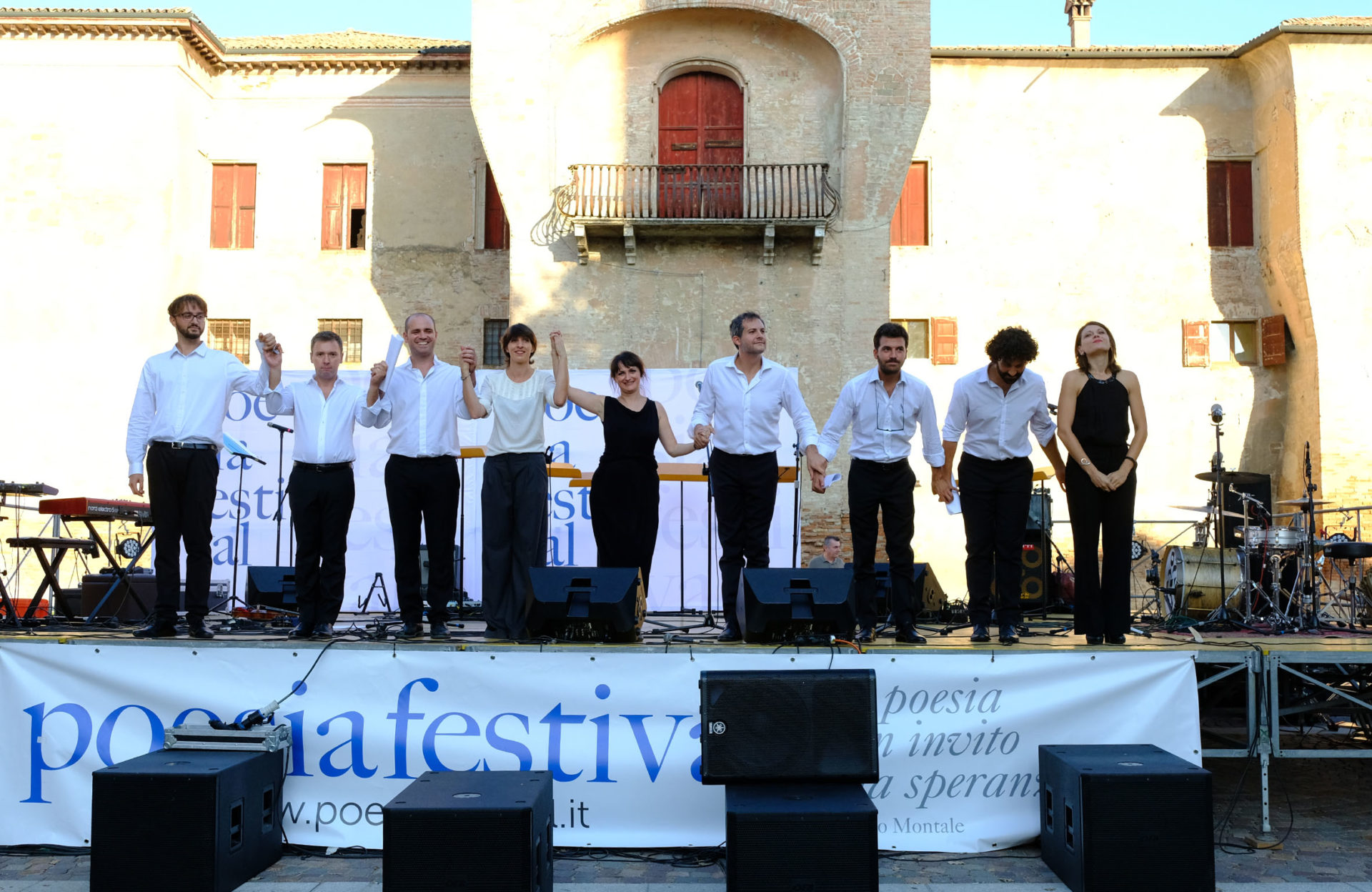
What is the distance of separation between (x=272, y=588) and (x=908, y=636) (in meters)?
5.85

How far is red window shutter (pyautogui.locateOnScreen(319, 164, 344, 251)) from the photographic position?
19.8 meters

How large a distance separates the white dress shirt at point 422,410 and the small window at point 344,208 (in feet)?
48.2

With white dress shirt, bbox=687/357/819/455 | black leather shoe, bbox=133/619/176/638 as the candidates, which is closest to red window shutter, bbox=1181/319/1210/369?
white dress shirt, bbox=687/357/819/455

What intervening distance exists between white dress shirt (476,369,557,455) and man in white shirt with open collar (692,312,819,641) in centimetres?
88

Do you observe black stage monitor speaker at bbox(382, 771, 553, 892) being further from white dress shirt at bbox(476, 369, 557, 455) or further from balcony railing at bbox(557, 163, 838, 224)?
balcony railing at bbox(557, 163, 838, 224)

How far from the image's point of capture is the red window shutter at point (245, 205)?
65.1ft

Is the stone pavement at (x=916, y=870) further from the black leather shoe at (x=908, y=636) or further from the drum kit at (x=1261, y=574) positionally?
the drum kit at (x=1261, y=574)

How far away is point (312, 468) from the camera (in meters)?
5.92

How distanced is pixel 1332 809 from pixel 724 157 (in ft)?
44.7

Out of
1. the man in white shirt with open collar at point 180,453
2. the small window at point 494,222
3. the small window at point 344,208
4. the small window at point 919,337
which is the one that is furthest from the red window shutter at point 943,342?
the man in white shirt with open collar at point 180,453

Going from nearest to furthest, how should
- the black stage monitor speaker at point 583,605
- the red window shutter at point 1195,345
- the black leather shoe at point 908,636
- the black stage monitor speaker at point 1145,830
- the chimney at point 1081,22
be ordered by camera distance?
the black stage monitor speaker at point 1145,830 → the black stage monitor speaker at point 583,605 → the black leather shoe at point 908,636 → the red window shutter at point 1195,345 → the chimney at point 1081,22

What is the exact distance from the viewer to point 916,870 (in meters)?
4.81

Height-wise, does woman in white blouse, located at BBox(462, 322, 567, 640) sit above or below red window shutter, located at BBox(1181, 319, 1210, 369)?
below

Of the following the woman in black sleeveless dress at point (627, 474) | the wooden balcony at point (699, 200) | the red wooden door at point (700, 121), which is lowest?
the woman in black sleeveless dress at point (627, 474)
